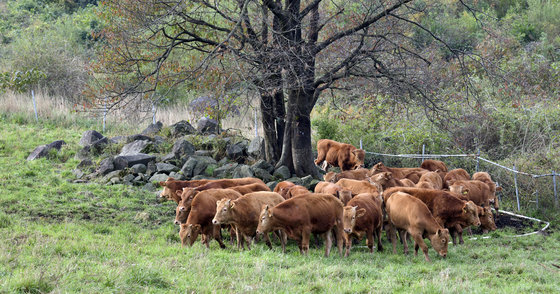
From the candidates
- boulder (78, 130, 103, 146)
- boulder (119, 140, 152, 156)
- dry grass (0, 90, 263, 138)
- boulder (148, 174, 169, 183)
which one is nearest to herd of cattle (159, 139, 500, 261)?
boulder (148, 174, 169, 183)

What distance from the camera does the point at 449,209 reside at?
11.7m

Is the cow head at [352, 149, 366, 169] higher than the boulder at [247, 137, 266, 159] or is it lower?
lower

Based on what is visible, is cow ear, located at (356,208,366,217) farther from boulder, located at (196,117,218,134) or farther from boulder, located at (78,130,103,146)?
boulder, located at (78,130,103,146)

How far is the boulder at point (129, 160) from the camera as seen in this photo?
1727cm

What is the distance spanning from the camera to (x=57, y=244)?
9664mm

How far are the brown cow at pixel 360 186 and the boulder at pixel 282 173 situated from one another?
281cm

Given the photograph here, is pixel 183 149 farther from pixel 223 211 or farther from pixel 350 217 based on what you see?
pixel 350 217

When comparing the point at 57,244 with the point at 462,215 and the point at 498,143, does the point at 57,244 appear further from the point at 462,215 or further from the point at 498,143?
the point at 498,143

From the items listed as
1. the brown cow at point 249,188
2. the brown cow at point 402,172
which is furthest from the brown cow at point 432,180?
the brown cow at point 249,188

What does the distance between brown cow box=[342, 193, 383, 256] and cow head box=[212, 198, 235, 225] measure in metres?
2.18

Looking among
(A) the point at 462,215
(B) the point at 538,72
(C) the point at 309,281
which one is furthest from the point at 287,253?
(B) the point at 538,72

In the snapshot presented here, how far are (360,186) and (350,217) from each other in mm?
2774

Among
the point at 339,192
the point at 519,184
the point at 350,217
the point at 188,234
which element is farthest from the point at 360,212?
the point at 519,184

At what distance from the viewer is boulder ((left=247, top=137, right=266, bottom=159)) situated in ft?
59.5
